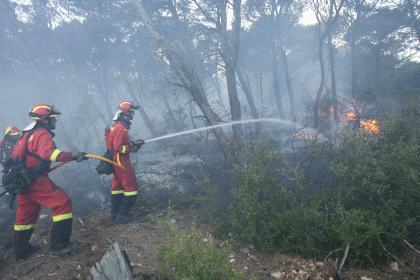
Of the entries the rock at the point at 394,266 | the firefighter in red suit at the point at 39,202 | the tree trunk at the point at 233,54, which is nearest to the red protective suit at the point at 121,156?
the firefighter in red suit at the point at 39,202

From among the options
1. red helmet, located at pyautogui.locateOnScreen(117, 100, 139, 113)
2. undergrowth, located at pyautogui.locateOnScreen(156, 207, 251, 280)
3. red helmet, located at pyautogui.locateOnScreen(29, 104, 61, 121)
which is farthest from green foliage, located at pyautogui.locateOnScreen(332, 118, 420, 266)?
Result: red helmet, located at pyautogui.locateOnScreen(29, 104, 61, 121)

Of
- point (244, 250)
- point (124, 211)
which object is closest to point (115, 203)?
Result: point (124, 211)

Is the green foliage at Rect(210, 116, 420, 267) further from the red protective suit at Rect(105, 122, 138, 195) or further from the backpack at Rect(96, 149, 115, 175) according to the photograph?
the backpack at Rect(96, 149, 115, 175)

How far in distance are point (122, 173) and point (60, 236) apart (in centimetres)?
131

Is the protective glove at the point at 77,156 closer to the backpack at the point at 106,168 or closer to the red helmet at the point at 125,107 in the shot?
the backpack at the point at 106,168

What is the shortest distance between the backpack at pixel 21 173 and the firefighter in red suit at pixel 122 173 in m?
1.13

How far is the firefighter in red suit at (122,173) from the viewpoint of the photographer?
12.7 ft

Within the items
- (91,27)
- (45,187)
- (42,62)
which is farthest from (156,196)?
(42,62)

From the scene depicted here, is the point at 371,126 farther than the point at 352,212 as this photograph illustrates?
Yes

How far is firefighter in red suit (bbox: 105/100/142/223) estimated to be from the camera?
3857mm

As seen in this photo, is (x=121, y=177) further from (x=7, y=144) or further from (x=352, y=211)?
(x=7, y=144)

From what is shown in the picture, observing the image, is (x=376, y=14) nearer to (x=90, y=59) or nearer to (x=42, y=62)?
(x=90, y=59)

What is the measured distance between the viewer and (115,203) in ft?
13.3

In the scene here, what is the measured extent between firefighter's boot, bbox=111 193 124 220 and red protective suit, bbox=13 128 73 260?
1053 mm
